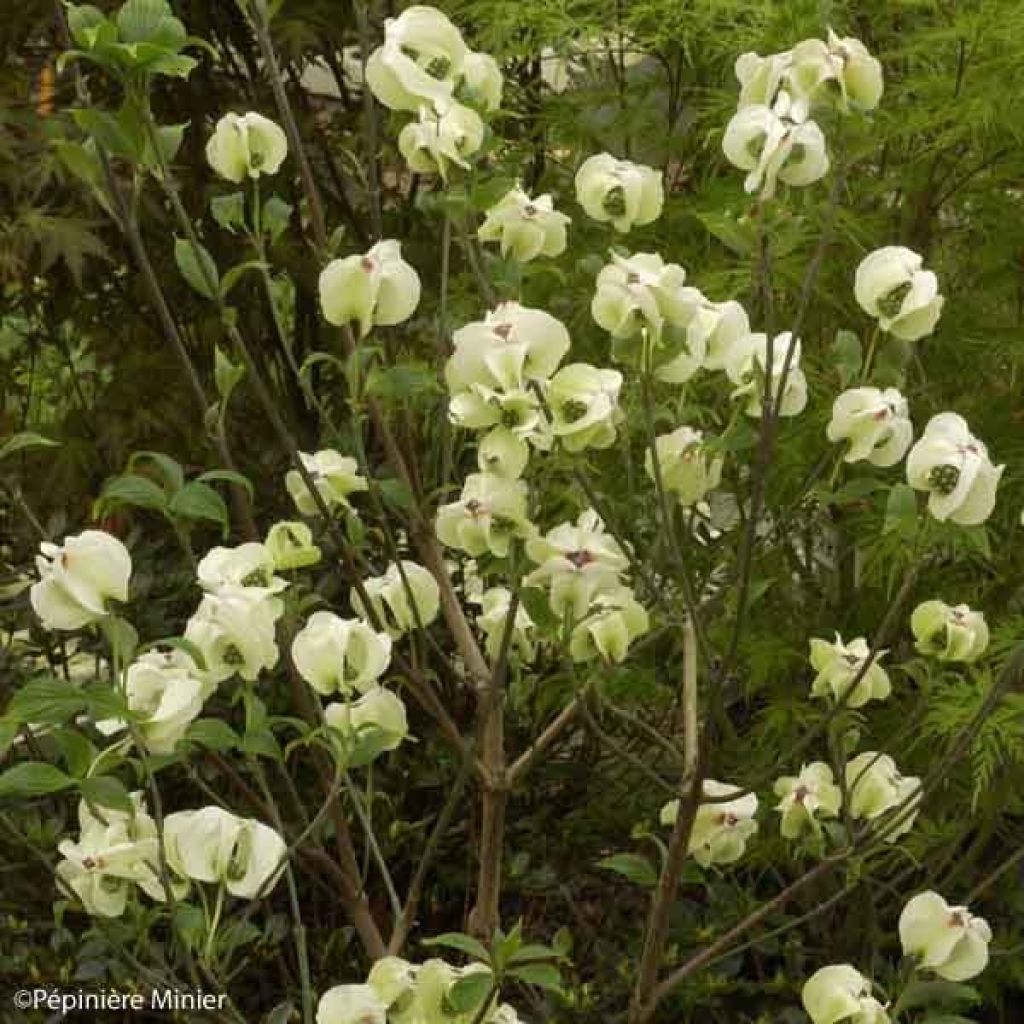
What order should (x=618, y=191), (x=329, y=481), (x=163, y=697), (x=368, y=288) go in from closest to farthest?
(x=163, y=697) → (x=368, y=288) → (x=618, y=191) → (x=329, y=481)

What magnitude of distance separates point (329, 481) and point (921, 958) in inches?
24.6

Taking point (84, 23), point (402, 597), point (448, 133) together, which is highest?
point (84, 23)

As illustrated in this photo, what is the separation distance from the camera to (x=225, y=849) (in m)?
1.23

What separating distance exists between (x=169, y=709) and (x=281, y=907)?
1276 mm

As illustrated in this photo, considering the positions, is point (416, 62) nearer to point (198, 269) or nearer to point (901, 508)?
point (198, 269)

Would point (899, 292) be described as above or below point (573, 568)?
above

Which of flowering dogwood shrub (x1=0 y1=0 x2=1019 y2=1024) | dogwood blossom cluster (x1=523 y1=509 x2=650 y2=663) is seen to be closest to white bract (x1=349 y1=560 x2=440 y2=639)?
flowering dogwood shrub (x1=0 y1=0 x2=1019 y2=1024)

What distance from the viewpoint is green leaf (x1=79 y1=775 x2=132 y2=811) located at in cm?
113

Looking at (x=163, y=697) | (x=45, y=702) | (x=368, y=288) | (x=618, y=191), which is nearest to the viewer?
(x=45, y=702)

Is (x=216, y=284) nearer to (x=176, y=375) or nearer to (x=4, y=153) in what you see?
(x=4, y=153)

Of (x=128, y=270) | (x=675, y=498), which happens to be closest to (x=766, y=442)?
(x=675, y=498)

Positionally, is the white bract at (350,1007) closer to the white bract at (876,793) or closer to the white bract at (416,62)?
the white bract at (876,793)

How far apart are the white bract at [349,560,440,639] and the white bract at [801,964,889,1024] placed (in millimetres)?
434

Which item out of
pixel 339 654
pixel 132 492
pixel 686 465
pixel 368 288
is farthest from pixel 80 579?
pixel 686 465
